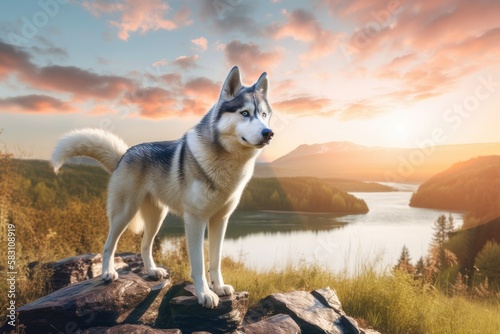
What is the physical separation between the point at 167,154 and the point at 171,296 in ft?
7.29

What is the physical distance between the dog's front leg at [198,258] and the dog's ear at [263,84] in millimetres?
1831

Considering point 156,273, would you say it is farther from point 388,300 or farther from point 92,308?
point 388,300

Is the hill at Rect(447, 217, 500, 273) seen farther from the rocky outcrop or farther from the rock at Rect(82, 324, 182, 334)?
the rock at Rect(82, 324, 182, 334)

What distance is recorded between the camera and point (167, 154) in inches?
229

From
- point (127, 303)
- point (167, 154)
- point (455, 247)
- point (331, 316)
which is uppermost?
point (167, 154)

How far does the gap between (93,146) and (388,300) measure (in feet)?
18.7

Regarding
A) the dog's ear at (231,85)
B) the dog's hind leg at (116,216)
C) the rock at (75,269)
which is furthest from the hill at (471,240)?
the dog's ear at (231,85)

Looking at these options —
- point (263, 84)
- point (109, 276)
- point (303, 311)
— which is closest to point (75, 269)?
point (109, 276)

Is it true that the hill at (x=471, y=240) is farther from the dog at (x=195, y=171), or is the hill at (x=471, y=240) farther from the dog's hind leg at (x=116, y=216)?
the dog's hind leg at (x=116, y=216)

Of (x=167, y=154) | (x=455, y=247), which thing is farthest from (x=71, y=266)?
(x=455, y=247)

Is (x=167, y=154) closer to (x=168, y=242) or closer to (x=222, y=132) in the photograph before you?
(x=222, y=132)

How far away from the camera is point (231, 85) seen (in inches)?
193

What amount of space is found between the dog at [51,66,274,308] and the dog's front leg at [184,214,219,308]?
1 centimetres

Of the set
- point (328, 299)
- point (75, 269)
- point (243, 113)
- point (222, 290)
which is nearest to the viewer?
point (243, 113)
